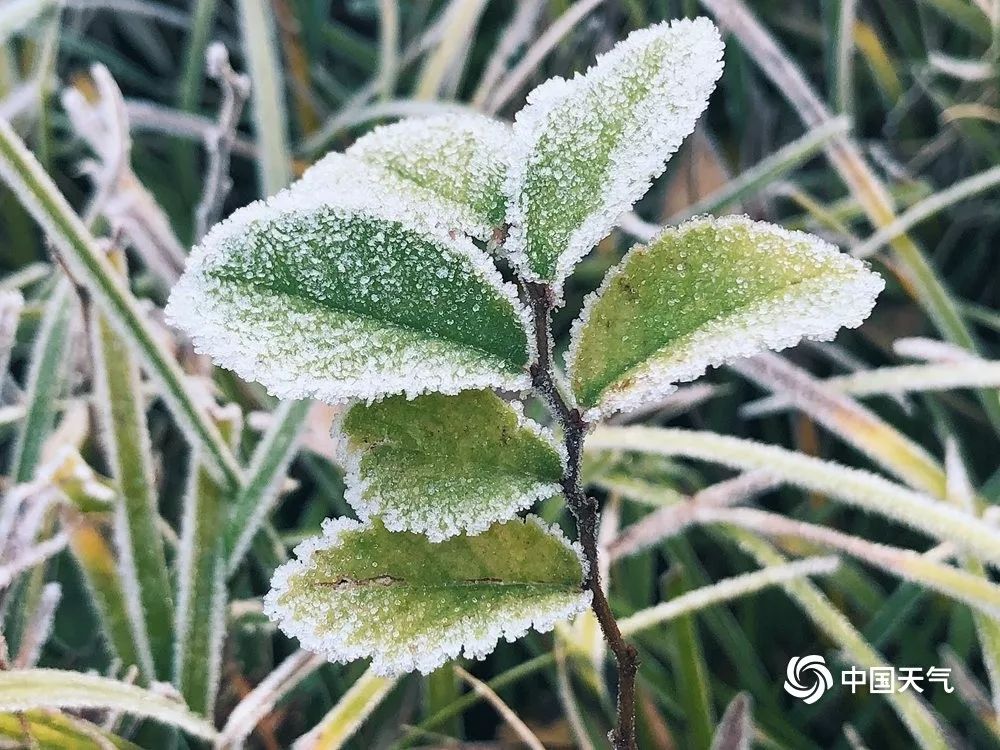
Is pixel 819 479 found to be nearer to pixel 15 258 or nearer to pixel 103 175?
pixel 103 175

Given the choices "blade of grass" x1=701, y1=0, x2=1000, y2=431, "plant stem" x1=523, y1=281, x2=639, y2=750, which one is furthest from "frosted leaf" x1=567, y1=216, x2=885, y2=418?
"blade of grass" x1=701, y1=0, x2=1000, y2=431

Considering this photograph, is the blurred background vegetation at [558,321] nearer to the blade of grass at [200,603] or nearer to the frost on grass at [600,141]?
the blade of grass at [200,603]

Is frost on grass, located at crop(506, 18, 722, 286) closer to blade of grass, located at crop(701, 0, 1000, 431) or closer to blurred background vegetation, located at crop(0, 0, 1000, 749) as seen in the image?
blurred background vegetation, located at crop(0, 0, 1000, 749)

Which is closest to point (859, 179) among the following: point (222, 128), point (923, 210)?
point (923, 210)

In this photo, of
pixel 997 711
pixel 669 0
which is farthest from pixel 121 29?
pixel 997 711

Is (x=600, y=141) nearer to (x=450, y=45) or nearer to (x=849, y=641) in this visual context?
(x=849, y=641)

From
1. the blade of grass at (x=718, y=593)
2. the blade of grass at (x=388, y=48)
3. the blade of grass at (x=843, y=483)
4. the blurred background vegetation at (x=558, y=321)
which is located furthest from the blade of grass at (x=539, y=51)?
the blade of grass at (x=718, y=593)
